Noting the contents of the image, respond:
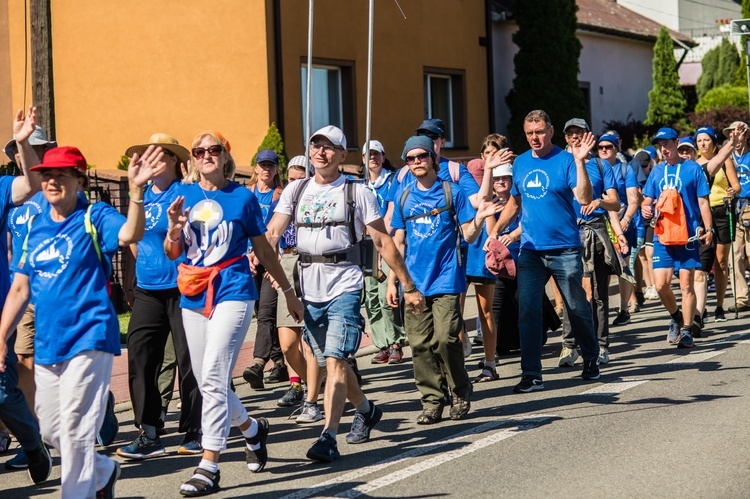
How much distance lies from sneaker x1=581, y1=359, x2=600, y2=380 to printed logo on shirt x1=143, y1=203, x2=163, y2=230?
3.84 meters

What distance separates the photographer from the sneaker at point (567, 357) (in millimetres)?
10492

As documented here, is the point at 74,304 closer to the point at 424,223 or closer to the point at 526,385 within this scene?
the point at 424,223

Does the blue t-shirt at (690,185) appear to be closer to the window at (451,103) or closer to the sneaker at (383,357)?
the sneaker at (383,357)

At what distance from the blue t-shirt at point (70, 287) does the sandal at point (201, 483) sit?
0.96 metres

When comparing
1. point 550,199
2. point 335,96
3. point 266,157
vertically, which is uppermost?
point 335,96

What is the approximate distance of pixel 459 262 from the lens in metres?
8.24

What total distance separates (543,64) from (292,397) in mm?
17089

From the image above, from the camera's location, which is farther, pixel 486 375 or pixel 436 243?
pixel 486 375

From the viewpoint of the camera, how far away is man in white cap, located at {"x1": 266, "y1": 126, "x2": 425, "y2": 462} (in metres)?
7.20

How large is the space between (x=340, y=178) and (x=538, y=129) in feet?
7.13

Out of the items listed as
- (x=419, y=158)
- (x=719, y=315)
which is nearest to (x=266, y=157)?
(x=419, y=158)

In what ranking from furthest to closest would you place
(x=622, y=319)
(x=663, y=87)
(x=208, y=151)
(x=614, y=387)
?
(x=663, y=87), (x=622, y=319), (x=614, y=387), (x=208, y=151)

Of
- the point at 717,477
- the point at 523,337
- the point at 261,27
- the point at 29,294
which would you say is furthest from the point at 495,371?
the point at 261,27

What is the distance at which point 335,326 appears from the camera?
7.22 meters
